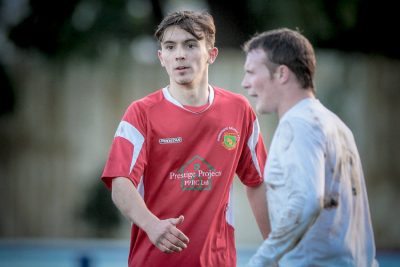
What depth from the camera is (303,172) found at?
11.9ft

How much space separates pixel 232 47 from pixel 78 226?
2956 millimetres

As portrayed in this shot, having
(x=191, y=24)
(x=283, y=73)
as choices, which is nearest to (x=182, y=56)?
(x=191, y=24)

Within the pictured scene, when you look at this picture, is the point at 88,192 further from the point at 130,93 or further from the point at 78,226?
the point at 130,93

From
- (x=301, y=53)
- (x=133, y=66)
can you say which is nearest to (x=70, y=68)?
(x=133, y=66)

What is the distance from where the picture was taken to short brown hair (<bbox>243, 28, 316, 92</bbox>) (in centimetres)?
387

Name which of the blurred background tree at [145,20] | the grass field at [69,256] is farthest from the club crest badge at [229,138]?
the blurred background tree at [145,20]

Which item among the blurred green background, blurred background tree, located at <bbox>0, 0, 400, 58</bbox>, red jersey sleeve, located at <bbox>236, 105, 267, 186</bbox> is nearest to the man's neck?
red jersey sleeve, located at <bbox>236, 105, 267, 186</bbox>

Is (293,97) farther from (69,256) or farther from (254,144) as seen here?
(69,256)

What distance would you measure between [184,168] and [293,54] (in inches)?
46.7

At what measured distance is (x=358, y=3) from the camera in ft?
37.9

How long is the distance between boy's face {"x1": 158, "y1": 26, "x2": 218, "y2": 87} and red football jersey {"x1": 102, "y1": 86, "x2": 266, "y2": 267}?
0.15 m

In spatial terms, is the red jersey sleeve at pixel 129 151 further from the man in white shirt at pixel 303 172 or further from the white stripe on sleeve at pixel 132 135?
the man in white shirt at pixel 303 172

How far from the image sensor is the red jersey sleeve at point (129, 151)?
4648mm

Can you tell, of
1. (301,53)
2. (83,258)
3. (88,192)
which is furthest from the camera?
(88,192)
